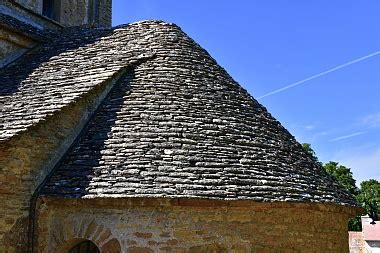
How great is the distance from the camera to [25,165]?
767 centimetres

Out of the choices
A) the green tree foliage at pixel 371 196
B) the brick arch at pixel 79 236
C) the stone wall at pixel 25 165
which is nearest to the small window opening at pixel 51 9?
the stone wall at pixel 25 165

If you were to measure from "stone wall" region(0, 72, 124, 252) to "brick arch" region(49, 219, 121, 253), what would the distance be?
1.50 feet

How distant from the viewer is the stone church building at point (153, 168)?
723 centimetres

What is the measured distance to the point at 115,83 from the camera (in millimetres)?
9328

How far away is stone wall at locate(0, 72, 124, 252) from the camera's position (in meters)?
7.39

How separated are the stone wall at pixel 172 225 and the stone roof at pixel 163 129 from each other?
253 mm

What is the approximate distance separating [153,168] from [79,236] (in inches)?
59.1

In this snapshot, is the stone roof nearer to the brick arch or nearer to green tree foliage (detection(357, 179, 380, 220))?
the brick arch

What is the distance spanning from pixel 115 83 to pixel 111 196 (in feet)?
9.50

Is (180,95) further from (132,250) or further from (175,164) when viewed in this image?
(132,250)

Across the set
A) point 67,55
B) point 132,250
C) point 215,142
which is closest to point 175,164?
point 215,142

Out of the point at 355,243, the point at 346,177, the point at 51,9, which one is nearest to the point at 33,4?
the point at 51,9

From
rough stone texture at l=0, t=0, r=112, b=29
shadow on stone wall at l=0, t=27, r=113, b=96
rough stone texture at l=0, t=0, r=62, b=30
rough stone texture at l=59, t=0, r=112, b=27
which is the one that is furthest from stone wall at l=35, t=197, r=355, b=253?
rough stone texture at l=59, t=0, r=112, b=27

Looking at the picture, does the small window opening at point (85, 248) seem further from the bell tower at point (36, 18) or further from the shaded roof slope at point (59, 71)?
the bell tower at point (36, 18)
